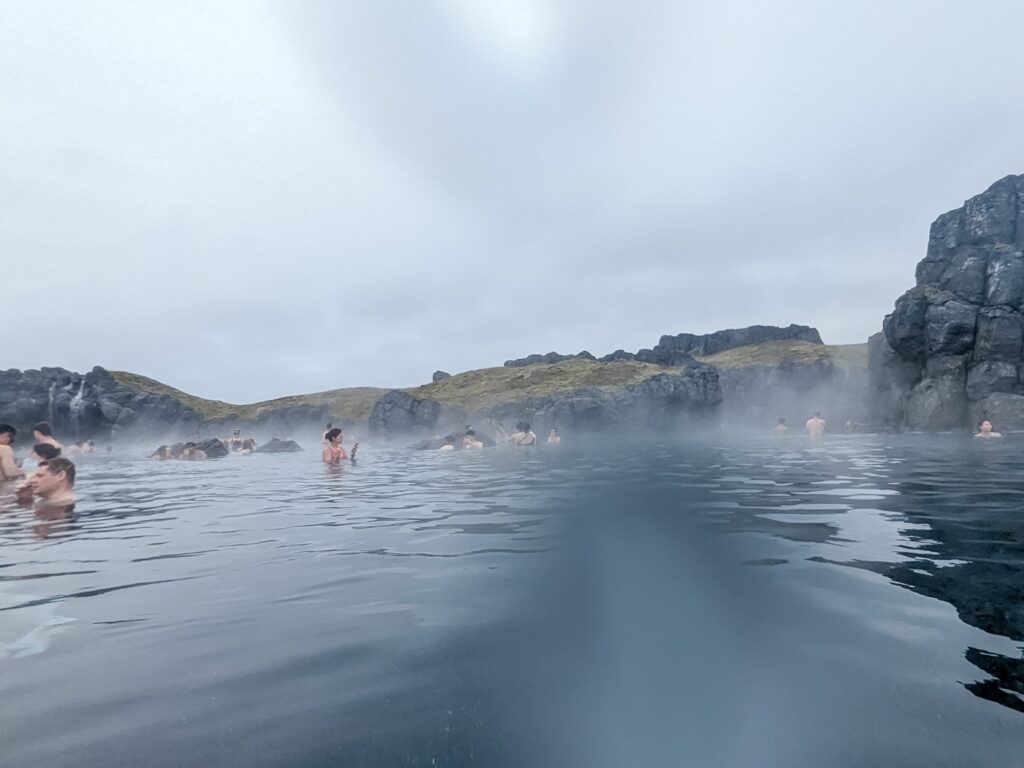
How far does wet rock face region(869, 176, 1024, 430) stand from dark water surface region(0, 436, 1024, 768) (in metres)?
46.1

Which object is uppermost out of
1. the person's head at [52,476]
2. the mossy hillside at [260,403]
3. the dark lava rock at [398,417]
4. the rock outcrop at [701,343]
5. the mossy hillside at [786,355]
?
the rock outcrop at [701,343]

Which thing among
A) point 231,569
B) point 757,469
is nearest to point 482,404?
point 757,469

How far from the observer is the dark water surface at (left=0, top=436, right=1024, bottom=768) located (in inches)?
99.6

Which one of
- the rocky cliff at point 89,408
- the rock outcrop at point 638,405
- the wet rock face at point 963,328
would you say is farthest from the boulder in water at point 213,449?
the wet rock face at point 963,328

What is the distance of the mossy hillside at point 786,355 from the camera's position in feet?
305

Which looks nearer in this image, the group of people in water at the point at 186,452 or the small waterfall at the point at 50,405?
the group of people in water at the point at 186,452

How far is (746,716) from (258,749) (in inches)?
102

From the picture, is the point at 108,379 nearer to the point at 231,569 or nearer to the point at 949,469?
the point at 231,569

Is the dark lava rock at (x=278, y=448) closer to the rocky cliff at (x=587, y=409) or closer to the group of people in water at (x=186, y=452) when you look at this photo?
the group of people in water at (x=186, y=452)

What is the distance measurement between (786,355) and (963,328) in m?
65.3

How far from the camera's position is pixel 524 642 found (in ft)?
12.3

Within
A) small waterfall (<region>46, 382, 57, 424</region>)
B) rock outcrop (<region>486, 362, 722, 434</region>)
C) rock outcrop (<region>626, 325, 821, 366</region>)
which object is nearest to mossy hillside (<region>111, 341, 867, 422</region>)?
rock outcrop (<region>486, 362, 722, 434</region>)

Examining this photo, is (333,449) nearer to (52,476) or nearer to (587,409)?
(52,476)

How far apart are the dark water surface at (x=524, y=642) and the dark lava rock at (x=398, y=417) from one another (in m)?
64.5
